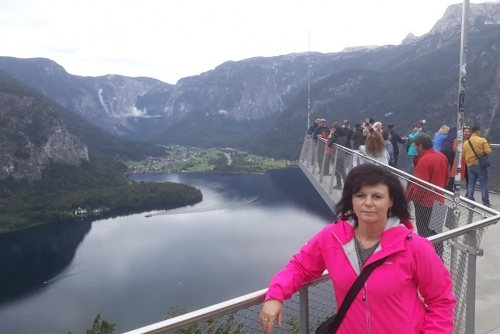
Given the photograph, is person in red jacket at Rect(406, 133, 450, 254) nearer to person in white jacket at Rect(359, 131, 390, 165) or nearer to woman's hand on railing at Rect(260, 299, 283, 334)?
person in white jacket at Rect(359, 131, 390, 165)

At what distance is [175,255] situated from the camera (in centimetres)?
4469

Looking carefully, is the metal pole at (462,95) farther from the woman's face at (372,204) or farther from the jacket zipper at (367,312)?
the jacket zipper at (367,312)

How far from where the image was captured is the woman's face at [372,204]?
1.95 metres

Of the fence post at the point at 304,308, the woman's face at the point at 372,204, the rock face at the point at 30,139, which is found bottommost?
the rock face at the point at 30,139

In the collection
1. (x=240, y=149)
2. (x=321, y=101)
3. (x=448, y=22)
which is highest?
(x=448, y=22)

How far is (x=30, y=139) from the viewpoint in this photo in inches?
4377

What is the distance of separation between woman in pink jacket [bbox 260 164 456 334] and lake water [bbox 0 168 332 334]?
31.1m

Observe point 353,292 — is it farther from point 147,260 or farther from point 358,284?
point 147,260

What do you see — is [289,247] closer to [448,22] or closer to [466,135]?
[466,135]

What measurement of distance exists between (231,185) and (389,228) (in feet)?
276

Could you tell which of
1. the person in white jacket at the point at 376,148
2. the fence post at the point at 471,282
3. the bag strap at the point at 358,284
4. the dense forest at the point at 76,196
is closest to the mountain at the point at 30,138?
the dense forest at the point at 76,196

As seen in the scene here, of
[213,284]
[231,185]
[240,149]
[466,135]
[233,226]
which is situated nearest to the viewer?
[466,135]

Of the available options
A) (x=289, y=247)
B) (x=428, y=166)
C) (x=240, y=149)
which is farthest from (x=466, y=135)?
(x=240, y=149)

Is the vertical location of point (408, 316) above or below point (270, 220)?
above
